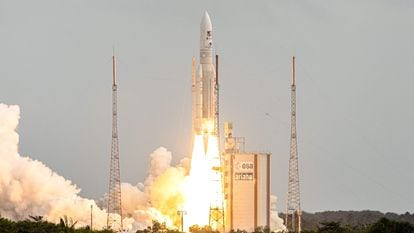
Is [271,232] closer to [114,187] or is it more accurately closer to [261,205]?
[261,205]

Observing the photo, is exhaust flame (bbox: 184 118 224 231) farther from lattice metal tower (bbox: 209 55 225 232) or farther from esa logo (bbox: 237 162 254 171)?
esa logo (bbox: 237 162 254 171)

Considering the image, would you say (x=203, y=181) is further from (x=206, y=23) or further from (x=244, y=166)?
(x=206, y=23)

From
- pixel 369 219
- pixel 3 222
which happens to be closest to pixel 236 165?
pixel 3 222

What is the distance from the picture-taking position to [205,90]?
285 feet

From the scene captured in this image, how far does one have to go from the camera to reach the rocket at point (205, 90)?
281 ft

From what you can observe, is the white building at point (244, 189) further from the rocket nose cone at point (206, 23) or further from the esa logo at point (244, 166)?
Answer: the rocket nose cone at point (206, 23)

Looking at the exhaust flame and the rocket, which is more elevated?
the rocket

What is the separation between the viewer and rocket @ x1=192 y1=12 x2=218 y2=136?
85562 mm

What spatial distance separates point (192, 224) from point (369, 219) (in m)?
46.2

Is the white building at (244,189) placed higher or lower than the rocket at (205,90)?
lower

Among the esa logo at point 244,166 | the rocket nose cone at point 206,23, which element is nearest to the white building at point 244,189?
the esa logo at point 244,166

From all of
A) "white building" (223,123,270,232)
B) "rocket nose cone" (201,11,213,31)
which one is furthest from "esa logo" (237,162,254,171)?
"rocket nose cone" (201,11,213,31)

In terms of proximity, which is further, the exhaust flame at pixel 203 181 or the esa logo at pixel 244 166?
the esa logo at pixel 244 166

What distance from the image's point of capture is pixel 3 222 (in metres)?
68.3
